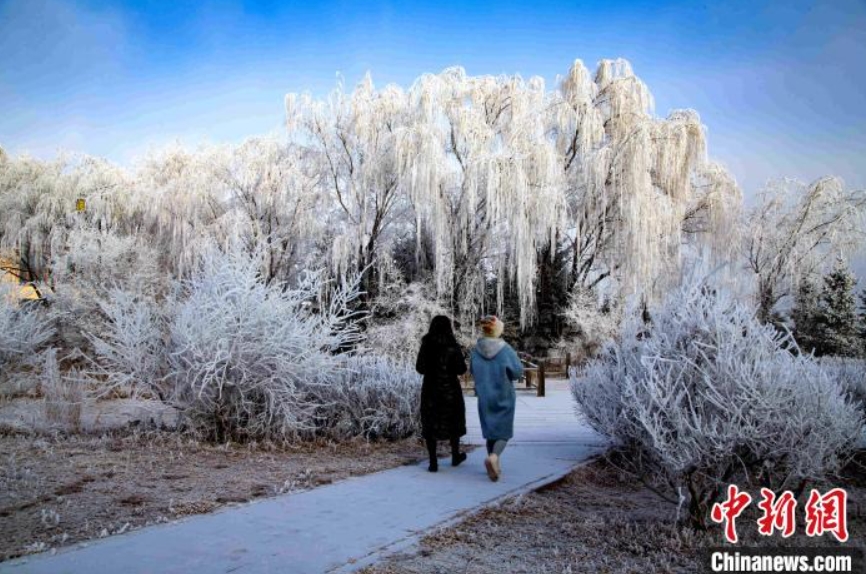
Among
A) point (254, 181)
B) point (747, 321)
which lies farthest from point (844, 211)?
point (747, 321)

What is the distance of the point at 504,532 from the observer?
503 cm

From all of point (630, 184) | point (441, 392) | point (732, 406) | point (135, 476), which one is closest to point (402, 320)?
point (630, 184)

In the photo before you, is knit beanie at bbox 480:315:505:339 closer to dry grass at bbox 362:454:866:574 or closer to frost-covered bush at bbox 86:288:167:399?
dry grass at bbox 362:454:866:574

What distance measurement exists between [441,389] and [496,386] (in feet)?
2.12

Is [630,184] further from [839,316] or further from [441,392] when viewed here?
[441,392]

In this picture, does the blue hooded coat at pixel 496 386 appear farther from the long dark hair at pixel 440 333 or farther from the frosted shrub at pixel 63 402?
the frosted shrub at pixel 63 402

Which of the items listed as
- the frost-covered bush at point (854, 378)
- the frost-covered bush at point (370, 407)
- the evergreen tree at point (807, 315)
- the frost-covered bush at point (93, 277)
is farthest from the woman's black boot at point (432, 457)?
A: the evergreen tree at point (807, 315)

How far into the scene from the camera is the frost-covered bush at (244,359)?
8.21 meters

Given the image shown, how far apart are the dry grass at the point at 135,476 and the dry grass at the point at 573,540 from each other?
6.13 ft

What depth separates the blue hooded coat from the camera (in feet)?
22.4

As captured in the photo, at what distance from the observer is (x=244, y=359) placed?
27.5 feet

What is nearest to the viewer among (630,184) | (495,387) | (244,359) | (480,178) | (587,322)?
(495,387)

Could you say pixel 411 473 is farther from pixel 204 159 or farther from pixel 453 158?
pixel 204 159

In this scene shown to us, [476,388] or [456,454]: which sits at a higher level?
[476,388]
